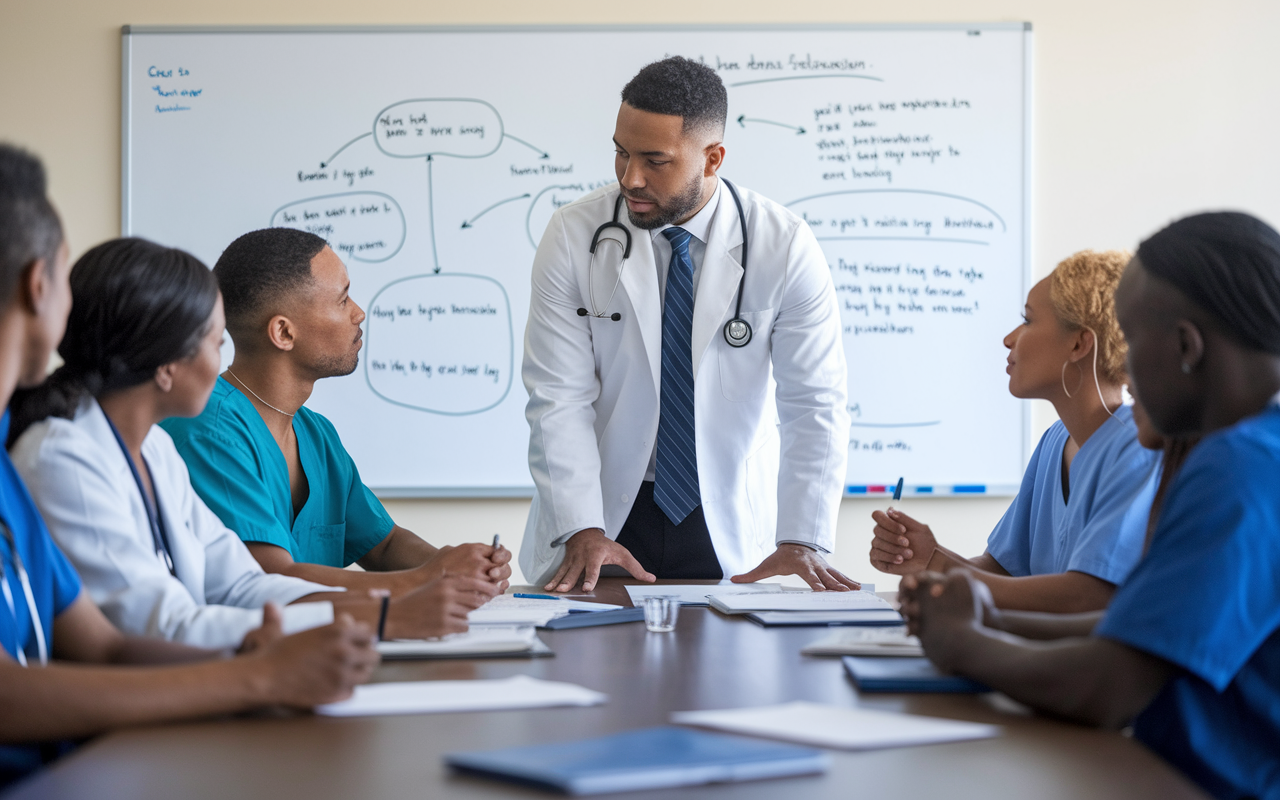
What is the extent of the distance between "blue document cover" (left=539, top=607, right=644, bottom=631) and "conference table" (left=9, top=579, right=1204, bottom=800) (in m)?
0.30

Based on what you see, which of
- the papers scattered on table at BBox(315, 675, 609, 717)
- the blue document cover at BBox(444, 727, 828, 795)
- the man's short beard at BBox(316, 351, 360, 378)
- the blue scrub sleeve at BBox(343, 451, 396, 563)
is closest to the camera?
the blue document cover at BBox(444, 727, 828, 795)

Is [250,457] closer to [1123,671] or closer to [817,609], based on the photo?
[817,609]

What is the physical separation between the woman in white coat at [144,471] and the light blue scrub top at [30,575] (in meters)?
0.08

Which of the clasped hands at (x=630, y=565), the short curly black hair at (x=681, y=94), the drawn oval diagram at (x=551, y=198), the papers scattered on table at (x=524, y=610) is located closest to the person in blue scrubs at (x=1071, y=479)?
the clasped hands at (x=630, y=565)

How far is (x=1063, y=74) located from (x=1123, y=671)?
9.27ft

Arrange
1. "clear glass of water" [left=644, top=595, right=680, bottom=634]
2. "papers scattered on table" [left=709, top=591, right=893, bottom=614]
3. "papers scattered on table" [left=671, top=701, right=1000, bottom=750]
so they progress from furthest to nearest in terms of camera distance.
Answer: "papers scattered on table" [left=709, top=591, right=893, bottom=614]
"clear glass of water" [left=644, top=595, right=680, bottom=634]
"papers scattered on table" [left=671, top=701, right=1000, bottom=750]

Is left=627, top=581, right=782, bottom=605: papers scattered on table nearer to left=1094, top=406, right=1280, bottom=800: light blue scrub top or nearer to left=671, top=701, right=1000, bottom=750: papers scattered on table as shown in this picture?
left=671, top=701, right=1000, bottom=750: papers scattered on table

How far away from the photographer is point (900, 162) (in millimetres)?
3330

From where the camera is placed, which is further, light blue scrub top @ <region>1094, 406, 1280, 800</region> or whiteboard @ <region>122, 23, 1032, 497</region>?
whiteboard @ <region>122, 23, 1032, 497</region>

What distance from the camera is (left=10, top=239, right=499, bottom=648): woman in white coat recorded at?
4.10ft

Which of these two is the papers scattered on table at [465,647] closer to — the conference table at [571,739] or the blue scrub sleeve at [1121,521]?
the conference table at [571,739]

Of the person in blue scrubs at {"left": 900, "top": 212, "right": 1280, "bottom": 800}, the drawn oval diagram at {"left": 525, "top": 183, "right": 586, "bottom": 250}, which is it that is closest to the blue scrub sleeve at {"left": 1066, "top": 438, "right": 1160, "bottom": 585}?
the person in blue scrubs at {"left": 900, "top": 212, "right": 1280, "bottom": 800}

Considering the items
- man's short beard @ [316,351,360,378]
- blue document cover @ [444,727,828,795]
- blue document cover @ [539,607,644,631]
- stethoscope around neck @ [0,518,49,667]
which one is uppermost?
man's short beard @ [316,351,360,378]

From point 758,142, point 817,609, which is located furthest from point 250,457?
point 758,142
